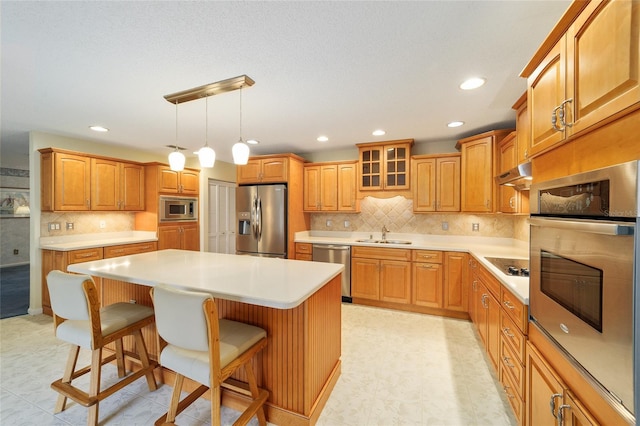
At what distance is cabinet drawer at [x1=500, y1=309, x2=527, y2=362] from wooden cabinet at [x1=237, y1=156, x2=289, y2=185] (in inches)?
123

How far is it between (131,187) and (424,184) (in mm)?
4605

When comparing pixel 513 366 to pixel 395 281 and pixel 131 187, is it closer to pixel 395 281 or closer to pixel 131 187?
pixel 395 281

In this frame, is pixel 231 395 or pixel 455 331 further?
pixel 455 331

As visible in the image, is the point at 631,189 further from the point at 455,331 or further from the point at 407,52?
the point at 455,331

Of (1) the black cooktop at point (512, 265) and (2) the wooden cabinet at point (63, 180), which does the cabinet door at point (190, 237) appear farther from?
(1) the black cooktop at point (512, 265)

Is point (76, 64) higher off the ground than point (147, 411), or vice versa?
point (76, 64)

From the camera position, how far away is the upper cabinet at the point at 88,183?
11.1ft

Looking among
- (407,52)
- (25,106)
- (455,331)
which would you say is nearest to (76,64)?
(25,106)

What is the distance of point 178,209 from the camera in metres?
4.61

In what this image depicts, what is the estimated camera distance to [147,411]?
Answer: 68.9 inches

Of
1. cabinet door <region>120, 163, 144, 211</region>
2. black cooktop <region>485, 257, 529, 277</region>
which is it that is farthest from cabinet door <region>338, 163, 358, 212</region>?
cabinet door <region>120, 163, 144, 211</region>

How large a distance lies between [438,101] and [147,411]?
338cm

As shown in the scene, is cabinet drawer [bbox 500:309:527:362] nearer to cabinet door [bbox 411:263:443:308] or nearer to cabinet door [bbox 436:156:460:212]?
cabinet door [bbox 411:263:443:308]

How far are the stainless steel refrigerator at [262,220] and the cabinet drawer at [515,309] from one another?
2898 mm
